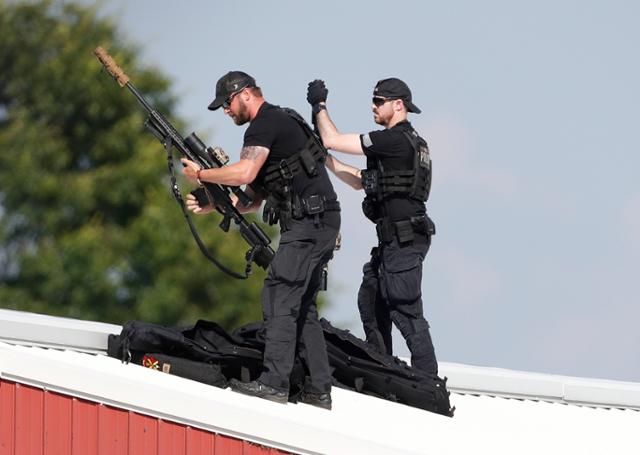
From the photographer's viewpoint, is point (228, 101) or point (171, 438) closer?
point (171, 438)

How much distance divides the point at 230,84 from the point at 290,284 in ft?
4.63

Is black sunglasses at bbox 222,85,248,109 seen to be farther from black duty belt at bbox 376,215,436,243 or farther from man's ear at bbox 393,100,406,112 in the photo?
black duty belt at bbox 376,215,436,243

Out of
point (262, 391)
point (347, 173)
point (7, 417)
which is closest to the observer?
point (7, 417)

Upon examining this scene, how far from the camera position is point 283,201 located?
10086mm

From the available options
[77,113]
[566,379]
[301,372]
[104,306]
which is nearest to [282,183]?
[301,372]

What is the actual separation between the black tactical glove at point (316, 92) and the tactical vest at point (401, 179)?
653mm

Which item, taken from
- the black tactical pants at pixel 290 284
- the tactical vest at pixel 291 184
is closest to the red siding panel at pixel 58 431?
the black tactical pants at pixel 290 284

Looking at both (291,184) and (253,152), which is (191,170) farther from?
(291,184)

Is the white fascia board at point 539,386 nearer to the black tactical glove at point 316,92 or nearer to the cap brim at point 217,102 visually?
the black tactical glove at point 316,92

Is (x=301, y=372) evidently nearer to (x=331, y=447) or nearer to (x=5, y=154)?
(x=331, y=447)

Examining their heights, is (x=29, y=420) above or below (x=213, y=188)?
below

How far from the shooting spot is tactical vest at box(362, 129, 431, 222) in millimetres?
11430

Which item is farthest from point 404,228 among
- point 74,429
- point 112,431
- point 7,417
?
point 7,417

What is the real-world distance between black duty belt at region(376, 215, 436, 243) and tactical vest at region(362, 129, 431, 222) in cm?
12
